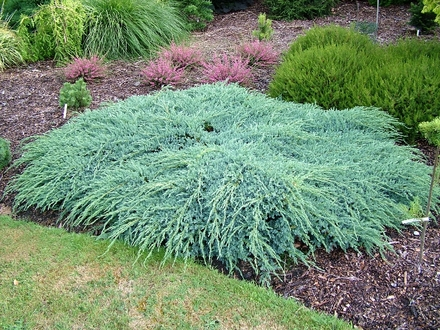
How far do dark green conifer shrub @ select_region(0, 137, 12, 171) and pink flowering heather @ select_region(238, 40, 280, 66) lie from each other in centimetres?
326

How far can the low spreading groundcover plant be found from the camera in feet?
10.4

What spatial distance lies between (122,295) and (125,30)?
481 cm

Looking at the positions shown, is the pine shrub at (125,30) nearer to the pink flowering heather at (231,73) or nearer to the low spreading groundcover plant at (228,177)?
the pink flowering heather at (231,73)

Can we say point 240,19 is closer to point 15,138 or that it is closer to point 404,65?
point 404,65

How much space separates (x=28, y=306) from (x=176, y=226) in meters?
1.04

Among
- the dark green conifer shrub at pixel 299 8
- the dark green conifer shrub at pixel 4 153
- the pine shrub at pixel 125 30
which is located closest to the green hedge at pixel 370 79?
the pine shrub at pixel 125 30

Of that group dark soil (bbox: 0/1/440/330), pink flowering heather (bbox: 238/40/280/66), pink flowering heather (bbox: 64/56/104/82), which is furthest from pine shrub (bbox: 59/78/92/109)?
pink flowering heather (bbox: 238/40/280/66)

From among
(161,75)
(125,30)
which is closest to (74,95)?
(161,75)

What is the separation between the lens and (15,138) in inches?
189

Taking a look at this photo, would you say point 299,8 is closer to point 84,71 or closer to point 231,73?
point 231,73

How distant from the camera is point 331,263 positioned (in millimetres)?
3172

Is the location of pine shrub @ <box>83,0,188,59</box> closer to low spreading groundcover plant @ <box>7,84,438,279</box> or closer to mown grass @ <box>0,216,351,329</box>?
low spreading groundcover plant @ <box>7,84,438,279</box>

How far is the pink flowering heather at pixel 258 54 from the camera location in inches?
248

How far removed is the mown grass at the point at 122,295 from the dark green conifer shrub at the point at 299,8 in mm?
6830
